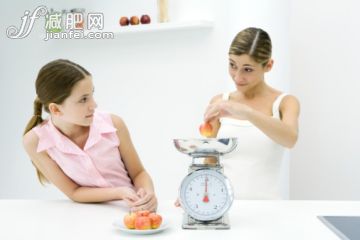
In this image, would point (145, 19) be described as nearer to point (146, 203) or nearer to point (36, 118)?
point (36, 118)

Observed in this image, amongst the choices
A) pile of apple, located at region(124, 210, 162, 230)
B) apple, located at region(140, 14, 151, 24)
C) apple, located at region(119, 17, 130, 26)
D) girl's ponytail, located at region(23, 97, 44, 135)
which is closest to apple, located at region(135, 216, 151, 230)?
pile of apple, located at region(124, 210, 162, 230)

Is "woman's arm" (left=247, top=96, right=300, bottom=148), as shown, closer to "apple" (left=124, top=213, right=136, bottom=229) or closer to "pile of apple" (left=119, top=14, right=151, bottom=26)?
"apple" (left=124, top=213, right=136, bottom=229)

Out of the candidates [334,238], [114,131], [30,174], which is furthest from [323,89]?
[30,174]

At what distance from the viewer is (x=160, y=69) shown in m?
4.16

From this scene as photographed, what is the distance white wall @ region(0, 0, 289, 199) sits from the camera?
3.55 m

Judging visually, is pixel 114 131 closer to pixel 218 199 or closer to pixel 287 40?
pixel 218 199

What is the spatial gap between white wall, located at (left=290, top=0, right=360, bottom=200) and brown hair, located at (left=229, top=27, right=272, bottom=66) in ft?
4.27

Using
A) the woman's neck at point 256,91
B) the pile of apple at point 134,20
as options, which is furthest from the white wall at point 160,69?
the woman's neck at point 256,91

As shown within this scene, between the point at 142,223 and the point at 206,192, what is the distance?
0.21 m

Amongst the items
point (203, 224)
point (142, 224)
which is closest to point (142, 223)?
point (142, 224)

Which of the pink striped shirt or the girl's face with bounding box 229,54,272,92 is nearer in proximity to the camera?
the pink striped shirt

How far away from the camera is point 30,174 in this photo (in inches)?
196

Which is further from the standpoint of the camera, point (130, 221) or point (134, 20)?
point (134, 20)

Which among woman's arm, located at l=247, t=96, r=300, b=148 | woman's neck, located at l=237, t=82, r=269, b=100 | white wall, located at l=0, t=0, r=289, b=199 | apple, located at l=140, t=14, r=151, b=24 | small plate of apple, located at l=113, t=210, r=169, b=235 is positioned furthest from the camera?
apple, located at l=140, t=14, r=151, b=24
